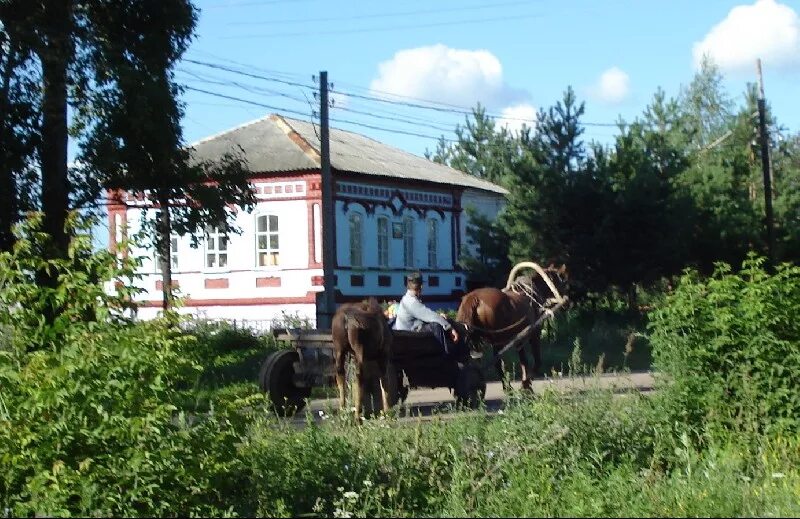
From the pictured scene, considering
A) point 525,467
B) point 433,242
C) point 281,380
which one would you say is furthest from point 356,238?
point 525,467

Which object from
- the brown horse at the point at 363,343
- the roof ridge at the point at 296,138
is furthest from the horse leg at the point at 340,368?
the roof ridge at the point at 296,138

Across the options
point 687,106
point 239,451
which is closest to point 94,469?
point 239,451

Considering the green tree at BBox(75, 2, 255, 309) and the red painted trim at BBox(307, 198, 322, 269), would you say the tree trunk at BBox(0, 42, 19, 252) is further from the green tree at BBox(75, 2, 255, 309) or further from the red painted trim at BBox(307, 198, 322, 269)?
the red painted trim at BBox(307, 198, 322, 269)

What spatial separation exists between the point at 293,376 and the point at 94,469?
28.1 feet

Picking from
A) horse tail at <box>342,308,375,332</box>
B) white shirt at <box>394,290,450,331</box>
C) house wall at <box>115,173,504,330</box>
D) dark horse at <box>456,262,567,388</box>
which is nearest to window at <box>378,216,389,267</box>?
house wall at <box>115,173,504,330</box>

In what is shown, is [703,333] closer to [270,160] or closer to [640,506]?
[640,506]

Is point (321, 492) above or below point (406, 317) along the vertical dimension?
below

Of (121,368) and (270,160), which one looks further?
(270,160)

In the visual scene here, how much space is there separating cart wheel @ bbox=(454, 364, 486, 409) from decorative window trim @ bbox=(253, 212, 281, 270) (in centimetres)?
2070

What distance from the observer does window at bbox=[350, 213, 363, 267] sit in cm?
3716

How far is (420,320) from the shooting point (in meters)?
15.5

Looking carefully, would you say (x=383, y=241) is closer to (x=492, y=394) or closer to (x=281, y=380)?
(x=492, y=394)

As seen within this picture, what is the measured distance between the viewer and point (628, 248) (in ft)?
110

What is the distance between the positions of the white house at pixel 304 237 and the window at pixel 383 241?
0.03 m
